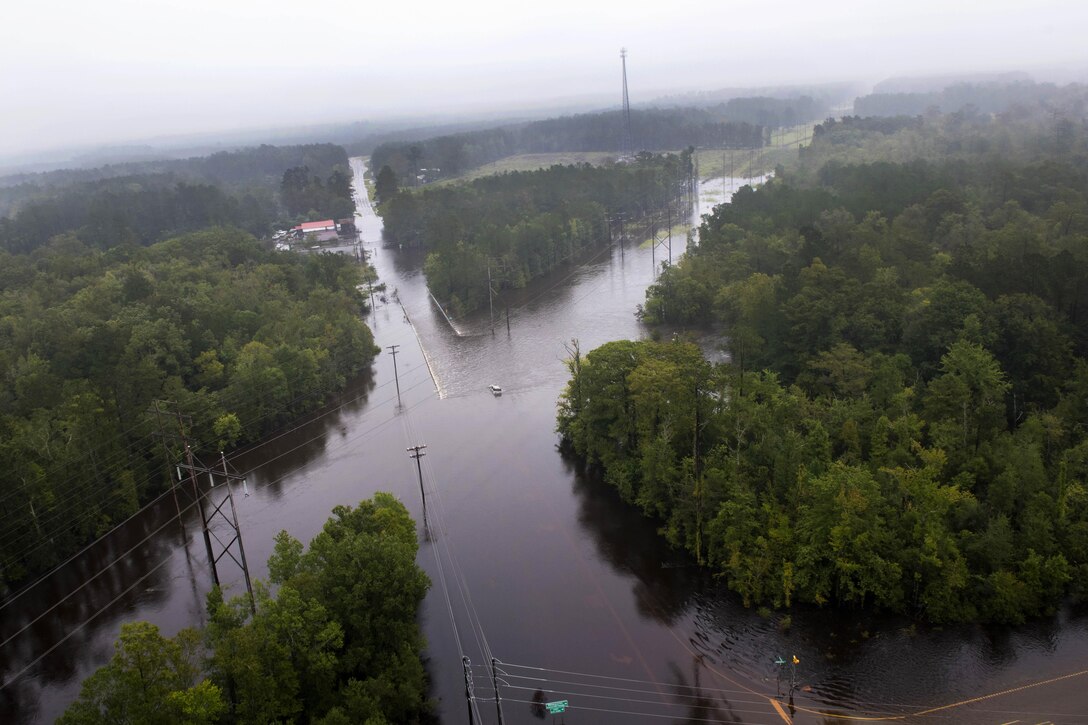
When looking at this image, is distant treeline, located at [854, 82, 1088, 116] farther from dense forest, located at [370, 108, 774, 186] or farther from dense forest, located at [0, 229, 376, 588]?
dense forest, located at [0, 229, 376, 588]

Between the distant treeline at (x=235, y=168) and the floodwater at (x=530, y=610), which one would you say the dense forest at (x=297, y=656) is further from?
the distant treeline at (x=235, y=168)

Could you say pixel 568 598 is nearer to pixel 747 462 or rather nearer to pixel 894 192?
pixel 747 462

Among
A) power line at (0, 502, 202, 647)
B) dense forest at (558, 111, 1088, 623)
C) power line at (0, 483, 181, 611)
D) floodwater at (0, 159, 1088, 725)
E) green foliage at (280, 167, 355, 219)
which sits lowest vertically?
floodwater at (0, 159, 1088, 725)

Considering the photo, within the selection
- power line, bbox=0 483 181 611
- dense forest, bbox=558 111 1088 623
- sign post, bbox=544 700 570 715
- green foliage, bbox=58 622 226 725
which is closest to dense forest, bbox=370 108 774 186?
dense forest, bbox=558 111 1088 623

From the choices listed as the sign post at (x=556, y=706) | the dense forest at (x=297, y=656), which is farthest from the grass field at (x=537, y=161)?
the sign post at (x=556, y=706)

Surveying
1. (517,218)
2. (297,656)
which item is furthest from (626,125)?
(297,656)

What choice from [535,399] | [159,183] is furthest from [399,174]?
[535,399]
